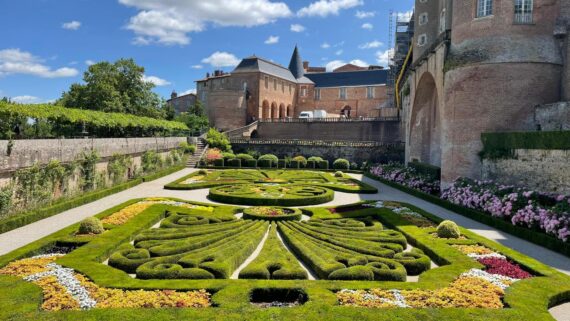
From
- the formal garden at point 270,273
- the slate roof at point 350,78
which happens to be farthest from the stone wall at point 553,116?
the slate roof at point 350,78

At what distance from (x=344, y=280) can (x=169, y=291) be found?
357 centimetres

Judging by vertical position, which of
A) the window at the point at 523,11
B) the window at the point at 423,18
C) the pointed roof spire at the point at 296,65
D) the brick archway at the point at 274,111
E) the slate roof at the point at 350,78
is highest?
the pointed roof spire at the point at 296,65

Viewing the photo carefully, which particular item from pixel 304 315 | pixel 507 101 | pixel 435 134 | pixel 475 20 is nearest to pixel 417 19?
pixel 435 134

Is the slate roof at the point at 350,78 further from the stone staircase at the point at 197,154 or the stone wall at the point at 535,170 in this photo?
the stone wall at the point at 535,170

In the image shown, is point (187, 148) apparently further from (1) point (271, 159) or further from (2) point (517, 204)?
(2) point (517, 204)

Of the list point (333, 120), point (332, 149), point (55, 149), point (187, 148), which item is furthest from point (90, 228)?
point (333, 120)

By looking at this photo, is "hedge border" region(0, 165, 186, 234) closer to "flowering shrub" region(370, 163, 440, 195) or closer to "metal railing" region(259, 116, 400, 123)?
"flowering shrub" region(370, 163, 440, 195)

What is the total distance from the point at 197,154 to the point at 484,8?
2785 centimetres

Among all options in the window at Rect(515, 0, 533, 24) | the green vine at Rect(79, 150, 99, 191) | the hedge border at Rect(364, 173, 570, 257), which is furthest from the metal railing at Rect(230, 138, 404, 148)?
the green vine at Rect(79, 150, 99, 191)

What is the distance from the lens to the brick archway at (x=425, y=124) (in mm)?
27812

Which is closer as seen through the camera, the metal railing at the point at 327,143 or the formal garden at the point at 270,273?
the formal garden at the point at 270,273

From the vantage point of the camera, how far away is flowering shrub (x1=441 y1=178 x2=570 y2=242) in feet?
40.3

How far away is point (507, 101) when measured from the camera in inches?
730

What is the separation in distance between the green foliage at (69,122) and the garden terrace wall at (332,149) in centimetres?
996
